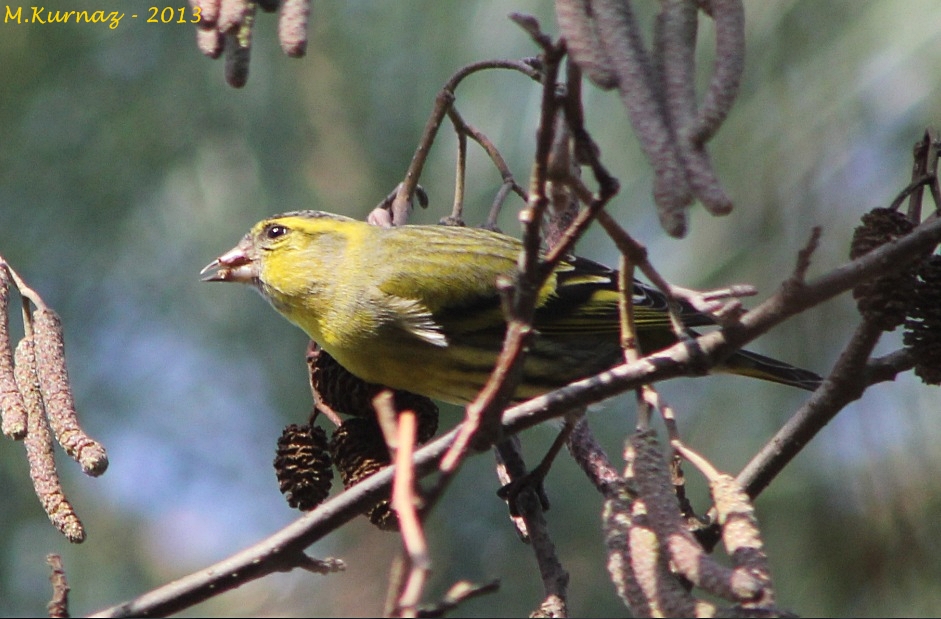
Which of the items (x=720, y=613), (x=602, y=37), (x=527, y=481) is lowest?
(x=720, y=613)

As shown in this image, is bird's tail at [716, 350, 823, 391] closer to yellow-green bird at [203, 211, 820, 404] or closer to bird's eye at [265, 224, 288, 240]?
yellow-green bird at [203, 211, 820, 404]

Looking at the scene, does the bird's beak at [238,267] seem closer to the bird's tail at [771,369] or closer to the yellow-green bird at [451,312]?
the yellow-green bird at [451,312]

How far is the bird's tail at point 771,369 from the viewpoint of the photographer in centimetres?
231

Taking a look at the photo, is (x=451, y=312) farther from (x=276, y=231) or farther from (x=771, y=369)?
(x=771, y=369)

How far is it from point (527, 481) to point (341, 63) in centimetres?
169

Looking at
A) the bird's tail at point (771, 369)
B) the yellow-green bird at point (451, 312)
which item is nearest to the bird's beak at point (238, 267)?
the yellow-green bird at point (451, 312)

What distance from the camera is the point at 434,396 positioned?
90.1 inches

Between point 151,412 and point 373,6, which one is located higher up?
point 373,6

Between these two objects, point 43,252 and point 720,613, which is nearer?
point 720,613

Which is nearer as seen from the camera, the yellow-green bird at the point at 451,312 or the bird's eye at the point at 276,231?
the yellow-green bird at the point at 451,312

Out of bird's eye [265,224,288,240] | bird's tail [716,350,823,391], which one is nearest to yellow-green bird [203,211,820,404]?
bird's tail [716,350,823,391]

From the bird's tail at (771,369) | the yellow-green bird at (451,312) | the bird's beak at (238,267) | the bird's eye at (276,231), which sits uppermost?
the bird's eye at (276,231)

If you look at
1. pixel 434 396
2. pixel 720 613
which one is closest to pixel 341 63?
pixel 434 396

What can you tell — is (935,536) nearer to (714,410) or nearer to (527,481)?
(714,410)
